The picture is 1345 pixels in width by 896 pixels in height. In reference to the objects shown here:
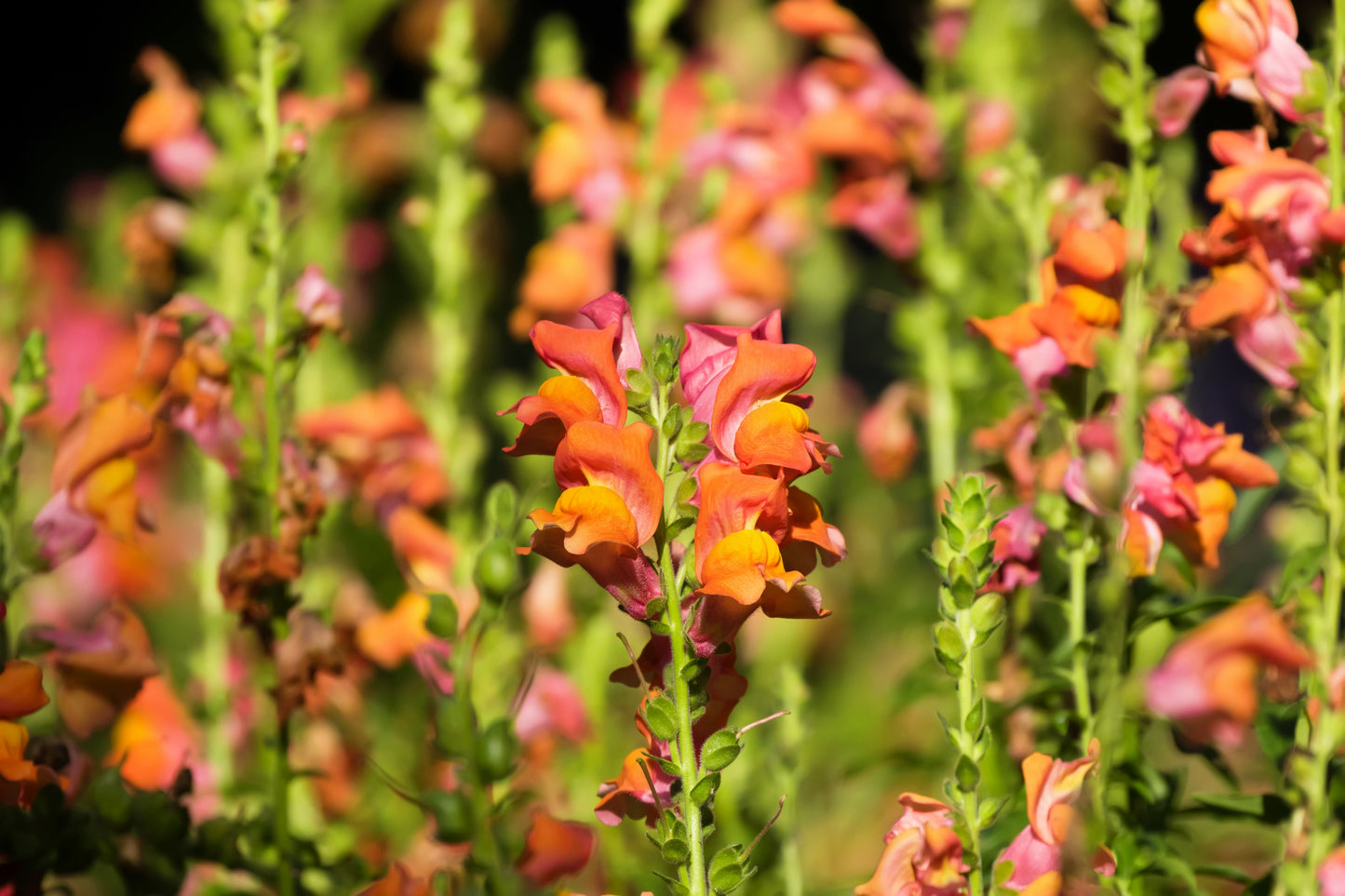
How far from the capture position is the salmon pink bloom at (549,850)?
0.62 meters

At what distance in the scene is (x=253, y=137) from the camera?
1205mm

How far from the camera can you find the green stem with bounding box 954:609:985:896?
539 mm

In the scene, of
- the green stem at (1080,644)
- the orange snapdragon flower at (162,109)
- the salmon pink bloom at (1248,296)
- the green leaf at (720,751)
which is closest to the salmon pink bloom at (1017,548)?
the green stem at (1080,644)

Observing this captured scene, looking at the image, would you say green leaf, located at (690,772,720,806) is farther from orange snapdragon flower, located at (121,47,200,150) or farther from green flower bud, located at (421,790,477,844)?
orange snapdragon flower, located at (121,47,200,150)

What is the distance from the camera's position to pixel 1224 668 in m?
0.68

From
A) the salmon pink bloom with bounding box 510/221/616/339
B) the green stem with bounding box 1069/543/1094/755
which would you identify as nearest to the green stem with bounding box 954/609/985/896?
the green stem with bounding box 1069/543/1094/755

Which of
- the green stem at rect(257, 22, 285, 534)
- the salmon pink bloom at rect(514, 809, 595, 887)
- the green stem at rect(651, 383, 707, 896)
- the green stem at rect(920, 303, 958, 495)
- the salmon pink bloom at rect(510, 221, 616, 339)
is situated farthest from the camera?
the salmon pink bloom at rect(510, 221, 616, 339)

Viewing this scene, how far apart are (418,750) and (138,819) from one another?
42cm

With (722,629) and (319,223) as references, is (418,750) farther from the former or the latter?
(319,223)

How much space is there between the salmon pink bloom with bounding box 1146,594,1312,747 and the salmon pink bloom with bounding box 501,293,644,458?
33 centimetres

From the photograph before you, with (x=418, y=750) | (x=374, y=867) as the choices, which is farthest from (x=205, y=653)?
(x=374, y=867)

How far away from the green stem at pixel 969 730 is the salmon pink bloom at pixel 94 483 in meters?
0.47

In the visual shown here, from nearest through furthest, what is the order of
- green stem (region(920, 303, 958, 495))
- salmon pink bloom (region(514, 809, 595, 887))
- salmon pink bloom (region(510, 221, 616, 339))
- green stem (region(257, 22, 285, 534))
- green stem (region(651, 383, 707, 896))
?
green stem (region(651, 383, 707, 896)) < salmon pink bloom (region(514, 809, 595, 887)) < green stem (region(257, 22, 285, 534)) < green stem (region(920, 303, 958, 495)) < salmon pink bloom (region(510, 221, 616, 339))

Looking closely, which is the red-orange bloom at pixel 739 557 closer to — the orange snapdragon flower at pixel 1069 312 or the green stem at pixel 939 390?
the orange snapdragon flower at pixel 1069 312
